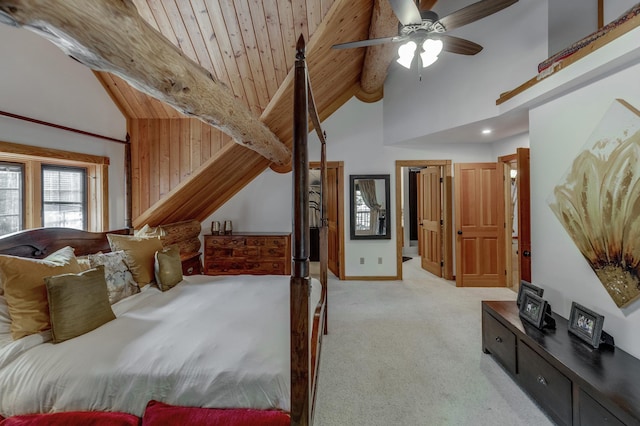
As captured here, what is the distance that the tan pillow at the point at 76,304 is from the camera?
163 centimetres

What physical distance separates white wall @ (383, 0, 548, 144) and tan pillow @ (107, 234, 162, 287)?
3728 millimetres

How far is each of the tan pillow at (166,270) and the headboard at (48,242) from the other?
57 cm

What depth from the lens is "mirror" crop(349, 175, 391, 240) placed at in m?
4.95

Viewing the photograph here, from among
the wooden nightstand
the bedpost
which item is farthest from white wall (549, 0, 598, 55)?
the wooden nightstand

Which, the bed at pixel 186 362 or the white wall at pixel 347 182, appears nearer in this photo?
the bed at pixel 186 362

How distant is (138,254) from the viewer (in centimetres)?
252

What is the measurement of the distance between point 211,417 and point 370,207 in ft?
13.5

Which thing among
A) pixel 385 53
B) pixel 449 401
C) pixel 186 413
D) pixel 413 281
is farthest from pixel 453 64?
pixel 186 413

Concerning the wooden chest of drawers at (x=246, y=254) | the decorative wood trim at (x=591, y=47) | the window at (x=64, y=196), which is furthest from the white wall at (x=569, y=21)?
the window at (x=64, y=196)

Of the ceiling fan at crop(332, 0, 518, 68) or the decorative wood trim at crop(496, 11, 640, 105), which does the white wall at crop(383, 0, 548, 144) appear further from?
the ceiling fan at crop(332, 0, 518, 68)

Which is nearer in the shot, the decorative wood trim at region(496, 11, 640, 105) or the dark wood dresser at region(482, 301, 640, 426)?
the dark wood dresser at region(482, 301, 640, 426)

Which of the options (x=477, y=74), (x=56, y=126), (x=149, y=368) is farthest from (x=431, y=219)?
(x=56, y=126)

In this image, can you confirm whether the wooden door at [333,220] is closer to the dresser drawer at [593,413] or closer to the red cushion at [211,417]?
the dresser drawer at [593,413]

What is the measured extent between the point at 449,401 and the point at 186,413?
1.73 m
